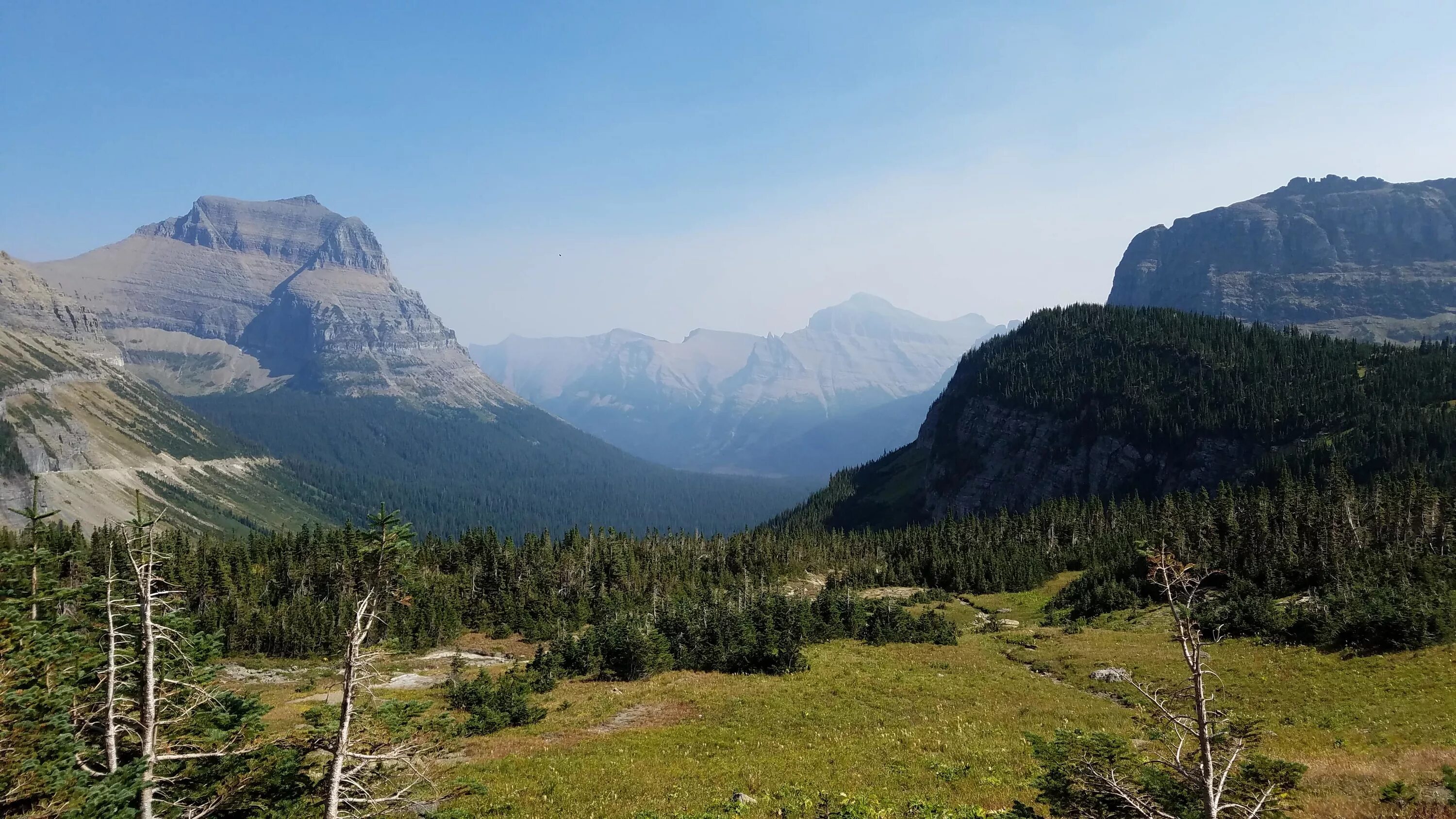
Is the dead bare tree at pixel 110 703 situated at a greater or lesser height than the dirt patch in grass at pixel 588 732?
greater

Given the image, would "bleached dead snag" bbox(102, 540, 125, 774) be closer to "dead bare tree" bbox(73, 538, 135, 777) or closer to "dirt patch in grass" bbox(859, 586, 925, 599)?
"dead bare tree" bbox(73, 538, 135, 777)

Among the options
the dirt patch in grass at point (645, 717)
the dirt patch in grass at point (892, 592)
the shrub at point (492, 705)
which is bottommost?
the dirt patch in grass at point (892, 592)

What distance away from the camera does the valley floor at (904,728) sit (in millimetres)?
25188

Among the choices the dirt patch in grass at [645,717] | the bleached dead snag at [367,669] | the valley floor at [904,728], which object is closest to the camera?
the bleached dead snag at [367,669]

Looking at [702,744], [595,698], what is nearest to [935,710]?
[702,744]

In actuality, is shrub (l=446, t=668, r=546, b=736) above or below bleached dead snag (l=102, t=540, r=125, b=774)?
below

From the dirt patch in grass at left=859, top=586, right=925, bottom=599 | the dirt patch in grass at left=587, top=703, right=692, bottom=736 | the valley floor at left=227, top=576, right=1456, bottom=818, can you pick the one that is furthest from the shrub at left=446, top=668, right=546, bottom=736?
the dirt patch in grass at left=859, top=586, right=925, bottom=599

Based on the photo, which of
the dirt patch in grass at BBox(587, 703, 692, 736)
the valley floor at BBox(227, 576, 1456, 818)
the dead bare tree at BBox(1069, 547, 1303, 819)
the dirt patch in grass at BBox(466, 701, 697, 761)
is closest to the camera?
the dead bare tree at BBox(1069, 547, 1303, 819)

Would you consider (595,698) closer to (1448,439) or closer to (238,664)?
(238,664)

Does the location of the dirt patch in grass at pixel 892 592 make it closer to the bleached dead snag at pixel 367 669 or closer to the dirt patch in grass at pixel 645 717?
the dirt patch in grass at pixel 645 717

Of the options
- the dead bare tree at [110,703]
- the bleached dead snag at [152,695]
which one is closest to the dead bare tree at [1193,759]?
the bleached dead snag at [152,695]

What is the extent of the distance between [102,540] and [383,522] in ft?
450

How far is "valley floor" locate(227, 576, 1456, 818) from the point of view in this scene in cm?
2519

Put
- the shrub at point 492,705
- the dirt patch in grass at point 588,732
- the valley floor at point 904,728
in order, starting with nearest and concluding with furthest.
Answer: the valley floor at point 904,728
the dirt patch in grass at point 588,732
the shrub at point 492,705
